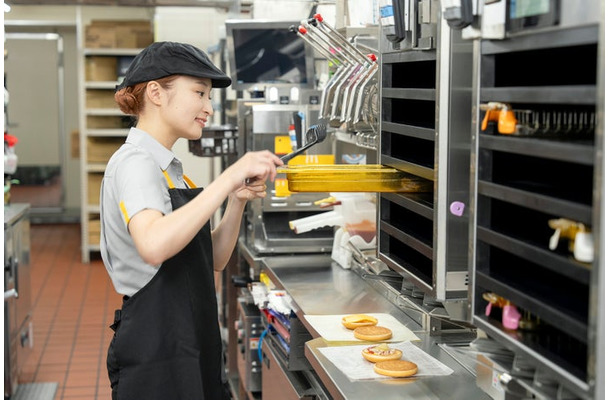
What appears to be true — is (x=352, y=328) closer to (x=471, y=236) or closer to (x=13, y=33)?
(x=471, y=236)

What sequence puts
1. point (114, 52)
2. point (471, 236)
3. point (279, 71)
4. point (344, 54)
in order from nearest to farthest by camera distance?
point (471, 236), point (344, 54), point (279, 71), point (114, 52)

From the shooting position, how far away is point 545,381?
5.92ft

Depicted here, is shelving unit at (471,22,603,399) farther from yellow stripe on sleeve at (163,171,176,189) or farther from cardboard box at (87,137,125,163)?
cardboard box at (87,137,125,163)

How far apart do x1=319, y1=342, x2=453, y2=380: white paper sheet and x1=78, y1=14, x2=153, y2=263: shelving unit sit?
7201mm

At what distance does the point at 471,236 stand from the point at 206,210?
655 millimetres

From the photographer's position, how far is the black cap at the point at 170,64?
8.18 ft

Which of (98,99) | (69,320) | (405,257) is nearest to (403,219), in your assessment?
(405,257)

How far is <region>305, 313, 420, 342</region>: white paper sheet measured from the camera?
3027 millimetres

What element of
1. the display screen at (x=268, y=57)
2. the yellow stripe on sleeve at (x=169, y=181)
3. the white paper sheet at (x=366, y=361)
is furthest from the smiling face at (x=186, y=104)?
the display screen at (x=268, y=57)

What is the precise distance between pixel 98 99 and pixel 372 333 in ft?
24.1

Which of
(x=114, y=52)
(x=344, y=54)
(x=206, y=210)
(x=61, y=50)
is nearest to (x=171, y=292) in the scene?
(x=206, y=210)

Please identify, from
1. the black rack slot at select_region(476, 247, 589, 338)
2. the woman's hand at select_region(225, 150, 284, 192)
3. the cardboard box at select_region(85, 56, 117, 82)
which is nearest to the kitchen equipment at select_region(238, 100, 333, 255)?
the woman's hand at select_region(225, 150, 284, 192)

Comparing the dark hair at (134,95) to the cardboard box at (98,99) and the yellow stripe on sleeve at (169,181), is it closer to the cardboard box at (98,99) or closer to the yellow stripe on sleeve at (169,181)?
the yellow stripe on sleeve at (169,181)

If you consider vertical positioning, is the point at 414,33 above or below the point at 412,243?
above
